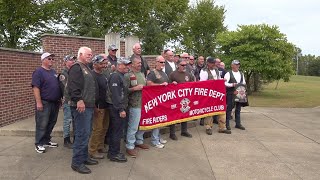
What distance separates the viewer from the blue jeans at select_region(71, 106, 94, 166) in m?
5.07

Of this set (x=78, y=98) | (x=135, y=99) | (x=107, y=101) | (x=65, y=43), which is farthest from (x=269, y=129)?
(x=65, y=43)

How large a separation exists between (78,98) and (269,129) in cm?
621

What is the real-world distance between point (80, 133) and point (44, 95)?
4.96ft

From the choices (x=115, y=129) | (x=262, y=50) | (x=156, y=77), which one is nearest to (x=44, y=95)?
(x=115, y=129)

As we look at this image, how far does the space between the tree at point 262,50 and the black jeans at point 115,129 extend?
17.4 metres

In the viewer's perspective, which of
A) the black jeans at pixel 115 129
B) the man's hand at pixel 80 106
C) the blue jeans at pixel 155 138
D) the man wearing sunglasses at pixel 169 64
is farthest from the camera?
the man wearing sunglasses at pixel 169 64

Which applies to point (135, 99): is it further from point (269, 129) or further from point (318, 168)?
point (269, 129)

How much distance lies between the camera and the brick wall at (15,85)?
7.97 metres

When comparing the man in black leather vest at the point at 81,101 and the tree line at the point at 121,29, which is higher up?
the tree line at the point at 121,29

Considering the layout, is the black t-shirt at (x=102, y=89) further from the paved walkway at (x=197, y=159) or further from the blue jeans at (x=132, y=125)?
the paved walkway at (x=197, y=159)

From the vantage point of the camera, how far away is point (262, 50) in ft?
71.5

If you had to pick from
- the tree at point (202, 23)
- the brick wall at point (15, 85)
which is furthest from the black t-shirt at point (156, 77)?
the tree at point (202, 23)

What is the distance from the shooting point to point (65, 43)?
404 inches

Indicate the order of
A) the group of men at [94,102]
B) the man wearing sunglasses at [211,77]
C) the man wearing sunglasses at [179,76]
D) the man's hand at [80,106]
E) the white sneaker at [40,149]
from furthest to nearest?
the man wearing sunglasses at [211,77], the man wearing sunglasses at [179,76], the white sneaker at [40,149], the group of men at [94,102], the man's hand at [80,106]
